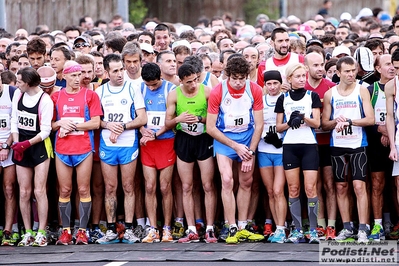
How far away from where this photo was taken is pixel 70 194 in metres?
12.7

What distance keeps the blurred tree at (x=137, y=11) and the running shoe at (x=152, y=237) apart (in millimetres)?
20449

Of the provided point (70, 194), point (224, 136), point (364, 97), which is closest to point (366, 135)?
point (364, 97)

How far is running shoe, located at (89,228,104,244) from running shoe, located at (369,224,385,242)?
3.33m

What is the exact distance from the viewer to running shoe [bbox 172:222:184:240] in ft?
41.0

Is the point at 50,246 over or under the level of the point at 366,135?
under

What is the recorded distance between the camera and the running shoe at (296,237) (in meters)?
12.0

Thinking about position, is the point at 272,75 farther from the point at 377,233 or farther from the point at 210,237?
the point at 377,233

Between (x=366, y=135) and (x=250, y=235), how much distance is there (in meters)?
1.84

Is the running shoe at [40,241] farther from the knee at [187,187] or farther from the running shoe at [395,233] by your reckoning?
the running shoe at [395,233]

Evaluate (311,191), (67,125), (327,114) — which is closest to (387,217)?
(311,191)

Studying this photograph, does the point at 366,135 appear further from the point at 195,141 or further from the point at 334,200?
the point at 195,141

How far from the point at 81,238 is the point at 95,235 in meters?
0.25

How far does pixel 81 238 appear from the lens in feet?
40.9

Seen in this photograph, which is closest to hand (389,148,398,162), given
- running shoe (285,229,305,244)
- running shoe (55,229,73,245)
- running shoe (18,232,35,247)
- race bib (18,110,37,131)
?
running shoe (285,229,305,244)
